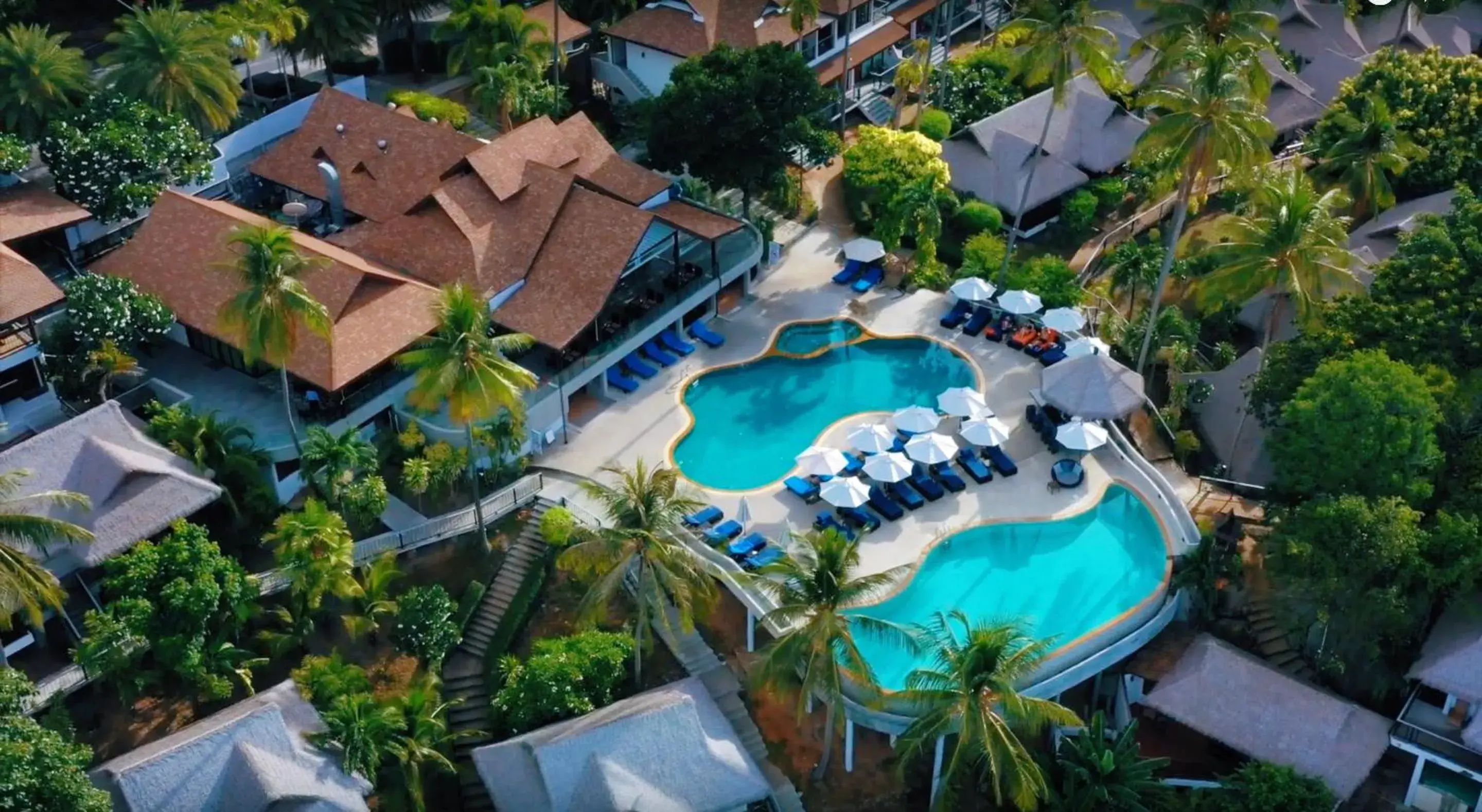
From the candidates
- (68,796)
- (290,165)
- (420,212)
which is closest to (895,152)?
(420,212)

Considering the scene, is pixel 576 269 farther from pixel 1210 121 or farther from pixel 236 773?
pixel 1210 121

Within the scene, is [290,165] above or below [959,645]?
above

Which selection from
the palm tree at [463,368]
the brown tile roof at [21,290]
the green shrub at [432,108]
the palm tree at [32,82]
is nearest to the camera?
the palm tree at [463,368]

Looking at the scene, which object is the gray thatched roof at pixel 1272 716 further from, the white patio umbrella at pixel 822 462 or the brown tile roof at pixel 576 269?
the brown tile roof at pixel 576 269

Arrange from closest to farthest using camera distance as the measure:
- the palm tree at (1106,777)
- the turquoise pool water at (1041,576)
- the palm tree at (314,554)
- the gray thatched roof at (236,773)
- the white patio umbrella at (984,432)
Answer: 1. the gray thatched roof at (236,773)
2. the palm tree at (1106,777)
3. the palm tree at (314,554)
4. the turquoise pool water at (1041,576)
5. the white patio umbrella at (984,432)

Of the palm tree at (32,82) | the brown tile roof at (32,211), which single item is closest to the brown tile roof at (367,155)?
the palm tree at (32,82)

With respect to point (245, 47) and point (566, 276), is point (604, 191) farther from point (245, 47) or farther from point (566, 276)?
point (245, 47)
